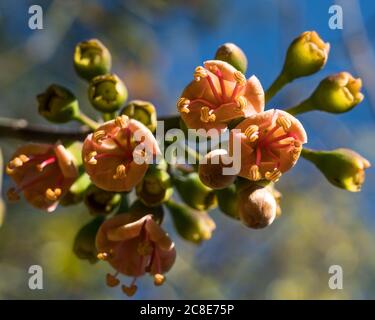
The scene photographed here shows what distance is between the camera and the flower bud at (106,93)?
10.2 ft

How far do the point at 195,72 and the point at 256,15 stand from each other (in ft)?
14.7

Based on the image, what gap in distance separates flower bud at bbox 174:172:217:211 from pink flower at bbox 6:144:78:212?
51 centimetres

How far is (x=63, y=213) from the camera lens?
6.49 m

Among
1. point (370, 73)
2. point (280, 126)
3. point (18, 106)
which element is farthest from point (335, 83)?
point (18, 106)

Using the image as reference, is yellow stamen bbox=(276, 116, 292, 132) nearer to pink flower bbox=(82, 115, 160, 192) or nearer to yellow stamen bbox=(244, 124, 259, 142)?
yellow stamen bbox=(244, 124, 259, 142)

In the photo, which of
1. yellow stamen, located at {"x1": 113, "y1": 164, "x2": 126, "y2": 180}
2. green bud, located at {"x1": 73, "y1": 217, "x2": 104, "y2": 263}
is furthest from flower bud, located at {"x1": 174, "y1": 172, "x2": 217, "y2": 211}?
yellow stamen, located at {"x1": 113, "y1": 164, "x2": 126, "y2": 180}

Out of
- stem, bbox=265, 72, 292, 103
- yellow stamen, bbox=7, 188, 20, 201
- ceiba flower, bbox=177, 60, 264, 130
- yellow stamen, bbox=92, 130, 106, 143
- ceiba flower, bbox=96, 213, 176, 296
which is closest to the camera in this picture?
ceiba flower, bbox=177, 60, 264, 130

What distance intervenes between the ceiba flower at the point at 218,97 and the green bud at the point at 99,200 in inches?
22.8

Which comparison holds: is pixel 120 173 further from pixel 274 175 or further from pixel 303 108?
pixel 303 108

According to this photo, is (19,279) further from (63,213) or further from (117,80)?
(117,80)

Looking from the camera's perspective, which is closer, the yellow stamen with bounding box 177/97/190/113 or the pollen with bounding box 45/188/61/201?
the yellow stamen with bounding box 177/97/190/113

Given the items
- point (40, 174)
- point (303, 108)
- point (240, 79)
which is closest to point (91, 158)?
point (40, 174)

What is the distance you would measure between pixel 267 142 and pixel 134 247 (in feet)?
2.54

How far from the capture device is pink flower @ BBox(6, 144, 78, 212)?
2.95m
